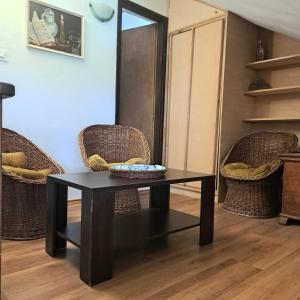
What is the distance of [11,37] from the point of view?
8.73ft

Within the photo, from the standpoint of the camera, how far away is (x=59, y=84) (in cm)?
296

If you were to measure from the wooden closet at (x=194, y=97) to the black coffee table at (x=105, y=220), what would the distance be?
50.8 inches

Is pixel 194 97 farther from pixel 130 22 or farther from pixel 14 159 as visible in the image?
pixel 14 159

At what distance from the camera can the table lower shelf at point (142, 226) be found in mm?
1651

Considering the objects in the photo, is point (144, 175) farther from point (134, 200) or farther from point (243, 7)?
point (243, 7)

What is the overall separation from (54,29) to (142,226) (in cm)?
209

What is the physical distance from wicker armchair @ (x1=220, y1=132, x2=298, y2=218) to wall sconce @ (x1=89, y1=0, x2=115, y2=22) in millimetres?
1921

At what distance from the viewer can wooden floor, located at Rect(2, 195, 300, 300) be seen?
1.38 meters

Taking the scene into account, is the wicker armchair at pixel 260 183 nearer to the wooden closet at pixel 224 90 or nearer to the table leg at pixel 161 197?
the wooden closet at pixel 224 90

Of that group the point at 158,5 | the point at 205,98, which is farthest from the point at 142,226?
the point at 158,5

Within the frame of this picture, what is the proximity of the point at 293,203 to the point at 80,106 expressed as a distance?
2.18m

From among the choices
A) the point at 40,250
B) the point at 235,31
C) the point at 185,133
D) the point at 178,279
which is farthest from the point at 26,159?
the point at 235,31

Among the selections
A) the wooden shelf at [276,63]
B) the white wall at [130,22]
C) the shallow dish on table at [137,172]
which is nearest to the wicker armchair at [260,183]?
the wooden shelf at [276,63]

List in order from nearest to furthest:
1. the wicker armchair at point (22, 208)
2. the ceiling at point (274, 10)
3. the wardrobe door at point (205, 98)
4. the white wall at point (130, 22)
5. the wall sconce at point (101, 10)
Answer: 1. the wicker armchair at point (22, 208)
2. the ceiling at point (274, 10)
3. the wall sconce at point (101, 10)
4. the wardrobe door at point (205, 98)
5. the white wall at point (130, 22)
